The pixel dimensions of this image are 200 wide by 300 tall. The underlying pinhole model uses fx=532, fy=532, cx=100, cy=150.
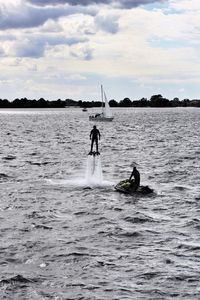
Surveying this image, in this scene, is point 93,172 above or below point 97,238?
above

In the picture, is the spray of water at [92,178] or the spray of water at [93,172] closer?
the spray of water at [92,178]

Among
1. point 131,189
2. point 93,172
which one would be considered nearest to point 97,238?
point 131,189

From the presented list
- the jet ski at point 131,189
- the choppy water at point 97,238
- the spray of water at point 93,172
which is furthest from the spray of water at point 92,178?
the jet ski at point 131,189

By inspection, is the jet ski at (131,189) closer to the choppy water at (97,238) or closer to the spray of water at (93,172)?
the choppy water at (97,238)

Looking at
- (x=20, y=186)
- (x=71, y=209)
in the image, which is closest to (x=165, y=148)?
(x=20, y=186)

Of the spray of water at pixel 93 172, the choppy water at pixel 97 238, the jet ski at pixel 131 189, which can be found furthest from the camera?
the spray of water at pixel 93 172

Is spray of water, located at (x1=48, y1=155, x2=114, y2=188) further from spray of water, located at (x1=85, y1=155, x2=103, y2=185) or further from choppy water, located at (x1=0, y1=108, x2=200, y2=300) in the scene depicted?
choppy water, located at (x1=0, y1=108, x2=200, y2=300)

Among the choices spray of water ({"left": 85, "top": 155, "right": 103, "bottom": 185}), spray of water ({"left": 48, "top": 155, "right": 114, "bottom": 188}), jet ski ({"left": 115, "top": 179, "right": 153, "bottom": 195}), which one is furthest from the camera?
spray of water ({"left": 85, "top": 155, "right": 103, "bottom": 185})

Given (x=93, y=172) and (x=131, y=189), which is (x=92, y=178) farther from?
(x=131, y=189)

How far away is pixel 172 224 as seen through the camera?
32.7 meters

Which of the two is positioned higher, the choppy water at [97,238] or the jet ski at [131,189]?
the jet ski at [131,189]

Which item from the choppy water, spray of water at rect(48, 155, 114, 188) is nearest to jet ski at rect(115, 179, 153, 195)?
the choppy water

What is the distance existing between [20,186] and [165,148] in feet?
156

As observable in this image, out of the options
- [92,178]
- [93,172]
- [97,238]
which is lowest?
[97,238]
